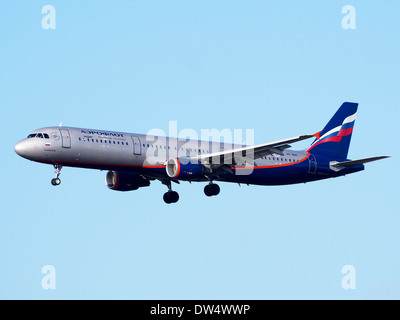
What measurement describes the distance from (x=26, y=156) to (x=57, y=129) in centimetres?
308

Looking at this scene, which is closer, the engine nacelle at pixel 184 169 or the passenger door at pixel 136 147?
the engine nacelle at pixel 184 169

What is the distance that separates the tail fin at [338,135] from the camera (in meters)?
73.8

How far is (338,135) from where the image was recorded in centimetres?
7506

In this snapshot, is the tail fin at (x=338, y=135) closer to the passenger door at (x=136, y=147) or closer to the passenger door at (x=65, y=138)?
the passenger door at (x=136, y=147)

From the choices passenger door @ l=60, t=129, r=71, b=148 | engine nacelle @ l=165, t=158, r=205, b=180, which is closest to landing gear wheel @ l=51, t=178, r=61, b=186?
passenger door @ l=60, t=129, r=71, b=148

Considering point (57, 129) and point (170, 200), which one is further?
point (170, 200)

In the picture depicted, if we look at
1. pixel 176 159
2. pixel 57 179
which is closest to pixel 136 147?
pixel 176 159

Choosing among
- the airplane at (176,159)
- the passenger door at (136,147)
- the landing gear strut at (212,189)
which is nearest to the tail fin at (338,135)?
the airplane at (176,159)

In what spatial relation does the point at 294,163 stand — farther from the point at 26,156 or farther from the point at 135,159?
the point at 26,156

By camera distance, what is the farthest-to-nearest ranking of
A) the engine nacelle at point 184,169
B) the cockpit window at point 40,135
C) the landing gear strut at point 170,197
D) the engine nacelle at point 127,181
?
1. the landing gear strut at point 170,197
2. the engine nacelle at point 127,181
3. the engine nacelle at point 184,169
4. the cockpit window at point 40,135

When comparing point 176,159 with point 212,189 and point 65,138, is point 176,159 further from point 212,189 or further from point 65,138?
point 65,138

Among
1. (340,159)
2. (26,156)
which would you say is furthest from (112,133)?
(340,159)

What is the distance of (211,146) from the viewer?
6769 centimetres

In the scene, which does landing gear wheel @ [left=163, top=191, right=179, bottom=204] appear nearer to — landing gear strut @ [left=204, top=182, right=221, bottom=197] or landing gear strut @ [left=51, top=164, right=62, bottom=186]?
landing gear strut @ [left=204, top=182, right=221, bottom=197]
